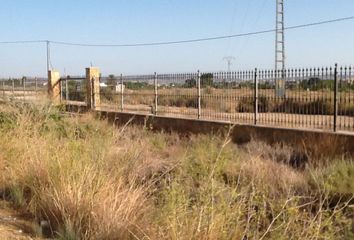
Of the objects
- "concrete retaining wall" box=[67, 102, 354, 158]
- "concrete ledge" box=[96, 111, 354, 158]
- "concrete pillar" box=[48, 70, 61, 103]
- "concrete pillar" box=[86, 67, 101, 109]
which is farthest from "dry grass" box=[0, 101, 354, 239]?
"concrete pillar" box=[48, 70, 61, 103]

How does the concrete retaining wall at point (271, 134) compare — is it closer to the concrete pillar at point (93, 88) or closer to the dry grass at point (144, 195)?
the dry grass at point (144, 195)

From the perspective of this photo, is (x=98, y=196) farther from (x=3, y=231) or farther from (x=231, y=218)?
(x=231, y=218)

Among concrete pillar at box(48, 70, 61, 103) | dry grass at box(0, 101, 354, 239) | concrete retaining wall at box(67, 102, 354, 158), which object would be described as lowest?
concrete retaining wall at box(67, 102, 354, 158)

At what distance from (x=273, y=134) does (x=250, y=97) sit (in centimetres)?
288

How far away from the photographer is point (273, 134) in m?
15.3

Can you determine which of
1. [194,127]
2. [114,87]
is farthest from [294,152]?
[114,87]

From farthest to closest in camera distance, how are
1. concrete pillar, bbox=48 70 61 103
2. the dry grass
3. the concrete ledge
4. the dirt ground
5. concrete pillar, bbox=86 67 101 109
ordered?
1. concrete pillar, bbox=48 70 61 103
2. concrete pillar, bbox=86 67 101 109
3. the concrete ledge
4. the dirt ground
5. the dry grass

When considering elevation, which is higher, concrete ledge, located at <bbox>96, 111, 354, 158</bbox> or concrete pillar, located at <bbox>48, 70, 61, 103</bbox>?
concrete pillar, located at <bbox>48, 70, 61, 103</bbox>

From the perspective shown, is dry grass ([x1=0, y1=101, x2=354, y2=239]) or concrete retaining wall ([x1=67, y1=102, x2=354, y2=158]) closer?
dry grass ([x1=0, y1=101, x2=354, y2=239])

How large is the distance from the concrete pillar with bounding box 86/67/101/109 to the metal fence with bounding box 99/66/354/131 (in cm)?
206

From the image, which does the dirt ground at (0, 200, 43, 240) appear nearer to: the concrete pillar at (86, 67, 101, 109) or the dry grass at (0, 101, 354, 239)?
the dry grass at (0, 101, 354, 239)

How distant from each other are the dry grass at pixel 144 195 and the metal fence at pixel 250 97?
4.40 m

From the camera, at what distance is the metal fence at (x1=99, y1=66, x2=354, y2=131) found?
1436cm

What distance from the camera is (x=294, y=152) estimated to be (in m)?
13.7
